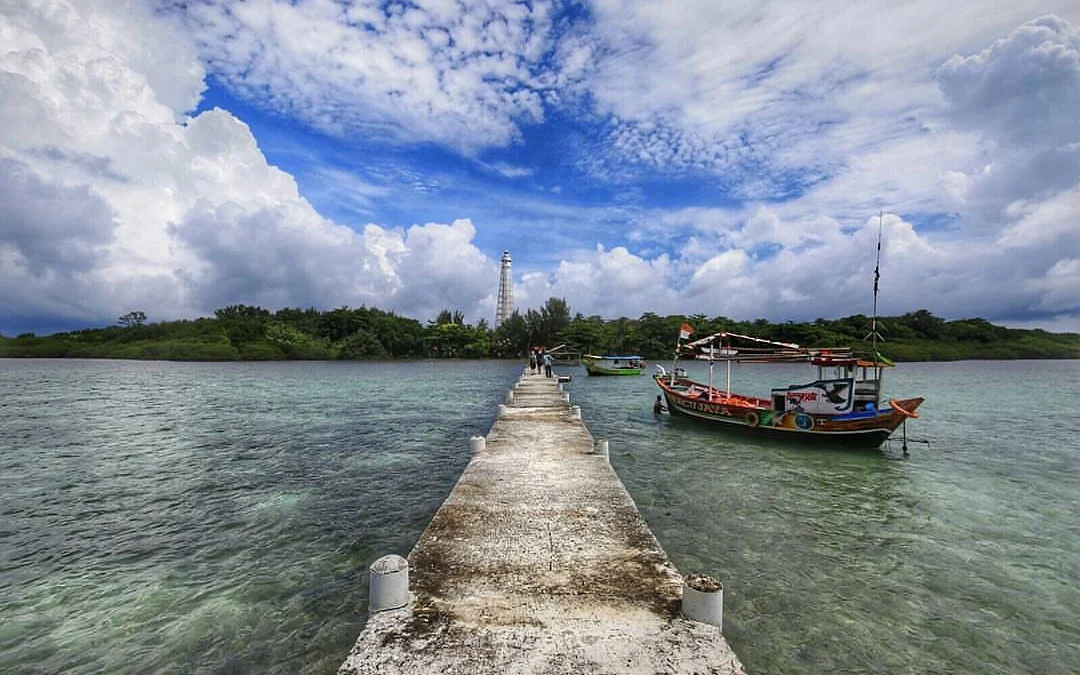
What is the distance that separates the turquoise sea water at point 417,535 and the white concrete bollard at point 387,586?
1.60m

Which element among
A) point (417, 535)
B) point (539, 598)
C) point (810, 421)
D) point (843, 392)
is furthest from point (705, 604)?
point (843, 392)

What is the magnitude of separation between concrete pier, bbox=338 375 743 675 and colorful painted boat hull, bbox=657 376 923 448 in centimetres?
1266

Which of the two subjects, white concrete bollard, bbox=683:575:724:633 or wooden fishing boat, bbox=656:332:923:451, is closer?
white concrete bollard, bbox=683:575:724:633

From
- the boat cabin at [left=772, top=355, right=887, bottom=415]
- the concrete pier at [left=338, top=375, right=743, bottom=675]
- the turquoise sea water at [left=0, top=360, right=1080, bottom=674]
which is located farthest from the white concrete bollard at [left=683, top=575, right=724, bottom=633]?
the boat cabin at [left=772, top=355, right=887, bottom=415]

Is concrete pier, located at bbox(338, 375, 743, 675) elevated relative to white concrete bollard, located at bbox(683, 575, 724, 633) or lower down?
lower down

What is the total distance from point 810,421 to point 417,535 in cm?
1510

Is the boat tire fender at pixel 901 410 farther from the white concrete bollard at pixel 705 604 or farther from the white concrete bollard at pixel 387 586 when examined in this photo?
the white concrete bollard at pixel 387 586

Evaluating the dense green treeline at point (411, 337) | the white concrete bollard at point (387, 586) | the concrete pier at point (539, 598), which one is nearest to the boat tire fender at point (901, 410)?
the concrete pier at point (539, 598)

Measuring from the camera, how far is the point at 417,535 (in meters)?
10.0

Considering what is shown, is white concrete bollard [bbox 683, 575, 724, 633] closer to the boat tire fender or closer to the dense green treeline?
the boat tire fender

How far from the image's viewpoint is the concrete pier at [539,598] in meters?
4.25

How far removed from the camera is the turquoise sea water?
634 cm

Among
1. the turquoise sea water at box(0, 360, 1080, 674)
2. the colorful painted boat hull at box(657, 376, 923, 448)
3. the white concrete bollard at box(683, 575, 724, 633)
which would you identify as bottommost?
the turquoise sea water at box(0, 360, 1080, 674)

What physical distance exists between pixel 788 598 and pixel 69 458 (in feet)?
70.2
